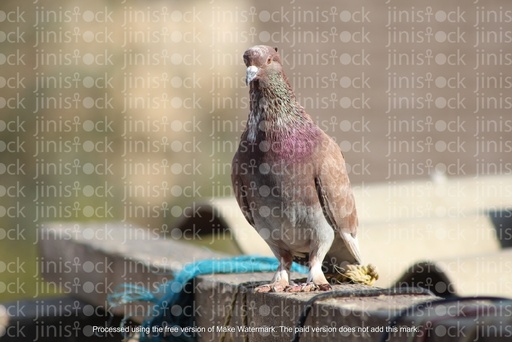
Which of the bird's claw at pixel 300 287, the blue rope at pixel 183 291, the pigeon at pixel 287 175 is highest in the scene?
the pigeon at pixel 287 175

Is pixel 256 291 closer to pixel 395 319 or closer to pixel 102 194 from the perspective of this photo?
pixel 395 319

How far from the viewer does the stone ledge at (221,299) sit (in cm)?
207

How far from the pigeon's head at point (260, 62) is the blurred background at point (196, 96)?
3.90 meters

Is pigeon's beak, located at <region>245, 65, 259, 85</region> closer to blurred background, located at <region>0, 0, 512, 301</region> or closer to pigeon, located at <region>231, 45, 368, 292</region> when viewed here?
A: pigeon, located at <region>231, 45, 368, 292</region>

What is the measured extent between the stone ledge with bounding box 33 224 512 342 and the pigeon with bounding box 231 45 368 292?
122mm

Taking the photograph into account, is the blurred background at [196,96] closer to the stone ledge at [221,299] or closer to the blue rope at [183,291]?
the stone ledge at [221,299]

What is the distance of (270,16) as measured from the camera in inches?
320

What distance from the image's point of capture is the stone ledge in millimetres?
2066

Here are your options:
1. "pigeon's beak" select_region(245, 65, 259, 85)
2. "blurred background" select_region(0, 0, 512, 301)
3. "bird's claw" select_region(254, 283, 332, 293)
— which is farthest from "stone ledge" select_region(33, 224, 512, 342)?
"blurred background" select_region(0, 0, 512, 301)

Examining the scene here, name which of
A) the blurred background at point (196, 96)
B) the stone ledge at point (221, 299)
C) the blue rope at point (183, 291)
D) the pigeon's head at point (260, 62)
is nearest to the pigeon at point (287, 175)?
the pigeon's head at point (260, 62)

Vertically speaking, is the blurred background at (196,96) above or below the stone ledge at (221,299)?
above

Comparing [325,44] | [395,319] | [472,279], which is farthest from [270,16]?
[395,319]

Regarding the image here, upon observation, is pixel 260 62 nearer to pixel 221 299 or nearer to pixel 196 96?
pixel 221 299

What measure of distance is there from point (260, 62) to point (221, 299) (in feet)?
2.98
